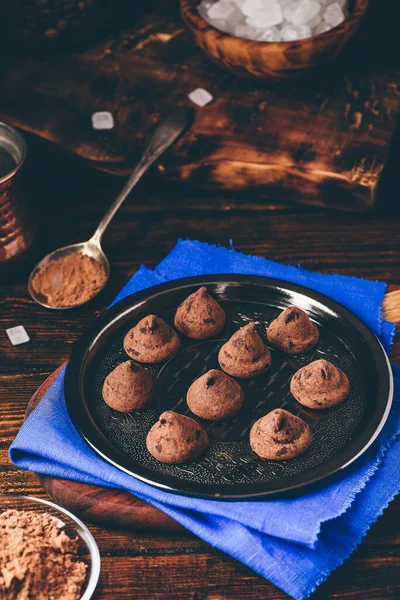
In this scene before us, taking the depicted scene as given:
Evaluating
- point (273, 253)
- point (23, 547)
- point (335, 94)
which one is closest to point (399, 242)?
point (273, 253)

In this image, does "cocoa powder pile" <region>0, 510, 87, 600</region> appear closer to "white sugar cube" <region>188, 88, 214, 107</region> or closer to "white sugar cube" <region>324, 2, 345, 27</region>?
"white sugar cube" <region>188, 88, 214, 107</region>

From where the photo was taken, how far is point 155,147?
202cm

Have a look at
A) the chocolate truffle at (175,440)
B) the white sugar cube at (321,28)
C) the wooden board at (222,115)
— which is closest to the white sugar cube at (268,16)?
the white sugar cube at (321,28)

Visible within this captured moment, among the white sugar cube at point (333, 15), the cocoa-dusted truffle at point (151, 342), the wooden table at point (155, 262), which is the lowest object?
the wooden table at point (155, 262)

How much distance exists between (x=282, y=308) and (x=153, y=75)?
984mm

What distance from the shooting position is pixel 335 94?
2145 mm

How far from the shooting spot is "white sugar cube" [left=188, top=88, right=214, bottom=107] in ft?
7.07

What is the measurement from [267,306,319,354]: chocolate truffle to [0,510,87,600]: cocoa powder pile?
563 millimetres

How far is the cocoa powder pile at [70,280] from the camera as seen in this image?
5.92ft

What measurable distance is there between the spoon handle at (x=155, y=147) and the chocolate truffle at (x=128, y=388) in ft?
1.93

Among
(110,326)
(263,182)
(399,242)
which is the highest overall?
(110,326)

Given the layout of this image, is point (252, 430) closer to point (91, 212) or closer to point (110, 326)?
point (110, 326)

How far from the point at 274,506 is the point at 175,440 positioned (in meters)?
0.20

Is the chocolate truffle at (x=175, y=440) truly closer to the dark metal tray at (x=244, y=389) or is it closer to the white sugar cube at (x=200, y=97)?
the dark metal tray at (x=244, y=389)
